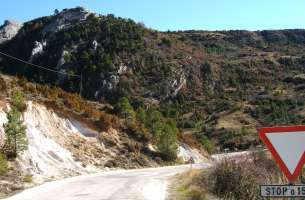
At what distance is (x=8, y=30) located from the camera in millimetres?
155250

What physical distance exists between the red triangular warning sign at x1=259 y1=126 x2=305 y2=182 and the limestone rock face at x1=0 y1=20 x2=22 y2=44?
15002 centimetres

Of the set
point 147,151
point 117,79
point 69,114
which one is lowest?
point 147,151

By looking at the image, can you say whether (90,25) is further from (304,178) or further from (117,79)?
(304,178)

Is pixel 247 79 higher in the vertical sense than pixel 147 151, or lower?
higher

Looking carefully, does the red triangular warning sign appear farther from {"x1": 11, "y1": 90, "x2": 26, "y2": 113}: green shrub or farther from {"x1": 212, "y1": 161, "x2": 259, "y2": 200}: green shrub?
{"x1": 11, "y1": 90, "x2": 26, "y2": 113}: green shrub

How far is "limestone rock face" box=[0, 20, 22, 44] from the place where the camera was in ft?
496

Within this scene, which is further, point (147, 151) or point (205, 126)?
point (205, 126)

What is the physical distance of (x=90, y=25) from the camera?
131 meters

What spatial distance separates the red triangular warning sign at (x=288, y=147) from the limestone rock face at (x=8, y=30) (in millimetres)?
150023

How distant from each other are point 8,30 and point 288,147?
513 feet

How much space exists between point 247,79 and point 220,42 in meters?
56.9

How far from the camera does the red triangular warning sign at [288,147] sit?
6.97 metres

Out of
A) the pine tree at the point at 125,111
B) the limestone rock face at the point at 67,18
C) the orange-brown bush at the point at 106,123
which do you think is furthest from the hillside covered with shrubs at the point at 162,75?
the orange-brown bush at the point at 106,123

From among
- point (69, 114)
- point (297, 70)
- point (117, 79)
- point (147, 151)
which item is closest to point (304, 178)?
point (69, 114)
